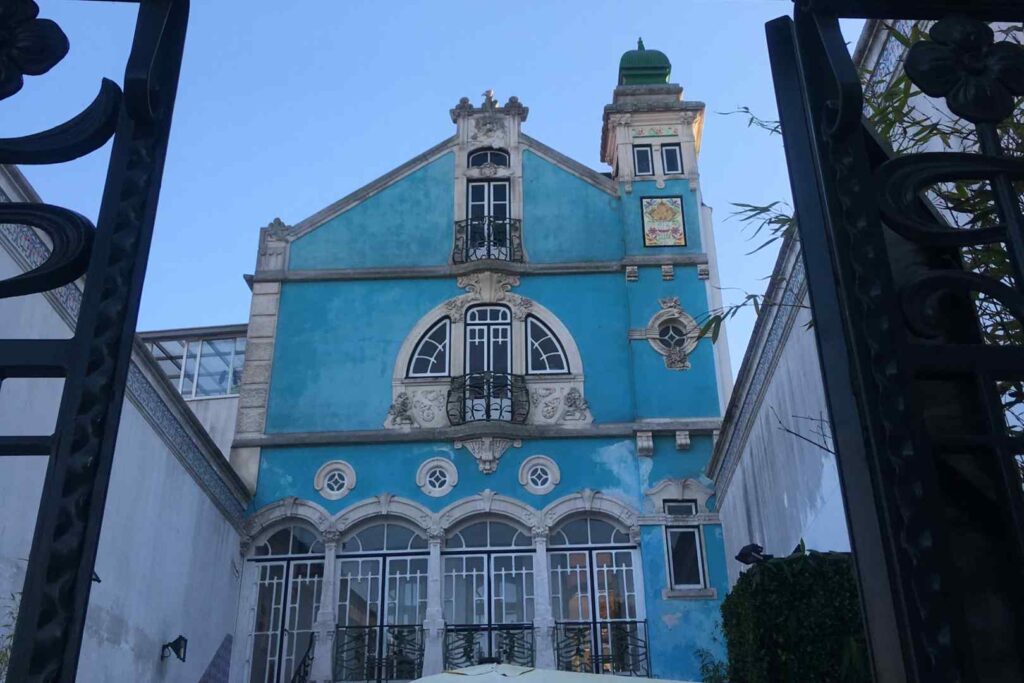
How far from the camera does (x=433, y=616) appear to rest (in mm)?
15461

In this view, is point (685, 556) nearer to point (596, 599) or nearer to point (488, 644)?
point (596, 599)

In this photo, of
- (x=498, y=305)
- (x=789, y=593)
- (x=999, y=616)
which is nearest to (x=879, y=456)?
(x=999, y=616)

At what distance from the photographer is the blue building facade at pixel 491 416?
50.8 feet

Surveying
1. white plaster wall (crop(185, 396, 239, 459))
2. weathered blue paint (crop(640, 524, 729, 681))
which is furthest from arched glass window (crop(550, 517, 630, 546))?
white plaster wall (crop(185, 396, 239, 459))

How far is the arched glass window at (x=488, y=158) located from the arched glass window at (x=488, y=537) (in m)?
6.39

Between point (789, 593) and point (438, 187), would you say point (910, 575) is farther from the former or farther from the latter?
point (438, 187)

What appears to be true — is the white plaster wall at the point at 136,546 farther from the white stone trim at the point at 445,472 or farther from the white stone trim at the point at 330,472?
the white stone trim at the point at 445,472

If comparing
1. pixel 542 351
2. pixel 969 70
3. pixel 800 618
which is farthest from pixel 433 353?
pixel 969 70

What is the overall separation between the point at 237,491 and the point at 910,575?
14.8 metres

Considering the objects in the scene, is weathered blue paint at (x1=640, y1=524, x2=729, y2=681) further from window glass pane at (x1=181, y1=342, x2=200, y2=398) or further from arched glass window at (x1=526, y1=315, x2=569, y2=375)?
window glass pane at (x1=181, y1=342, x2=200, y2=398)

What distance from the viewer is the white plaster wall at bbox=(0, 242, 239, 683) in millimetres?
9398

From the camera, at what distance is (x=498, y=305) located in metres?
17.6

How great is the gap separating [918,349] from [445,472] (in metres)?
14.6

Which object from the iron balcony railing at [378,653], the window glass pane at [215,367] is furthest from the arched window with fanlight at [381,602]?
the window glass pane at [215,367]
